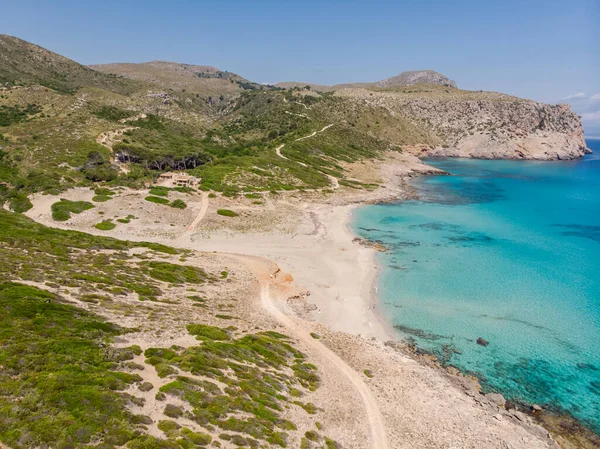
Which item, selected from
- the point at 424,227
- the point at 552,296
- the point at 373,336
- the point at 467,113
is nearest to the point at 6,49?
the point at 424,227

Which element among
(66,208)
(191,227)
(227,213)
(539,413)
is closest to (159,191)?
(227,213)

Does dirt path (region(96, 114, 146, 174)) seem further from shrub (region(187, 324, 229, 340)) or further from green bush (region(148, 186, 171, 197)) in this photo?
shrub (region(187, 324, 229, 340))

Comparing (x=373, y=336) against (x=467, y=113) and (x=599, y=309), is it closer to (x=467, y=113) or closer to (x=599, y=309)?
(x=599, y=309)

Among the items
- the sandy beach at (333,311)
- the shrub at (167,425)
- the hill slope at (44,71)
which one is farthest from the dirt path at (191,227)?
the hill slope at (44,71)

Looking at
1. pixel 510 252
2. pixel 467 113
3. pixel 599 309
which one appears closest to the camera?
pixel 599 309

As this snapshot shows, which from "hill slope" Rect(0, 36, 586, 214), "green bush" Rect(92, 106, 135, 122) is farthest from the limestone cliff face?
"green bush" Rect(92, 106, 135, 122)

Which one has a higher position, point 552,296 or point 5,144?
point 5,144

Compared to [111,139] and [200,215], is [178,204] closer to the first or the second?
[200,215]

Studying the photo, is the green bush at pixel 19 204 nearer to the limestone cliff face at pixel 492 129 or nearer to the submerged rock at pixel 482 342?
the submerged rock at pixel 482 342
